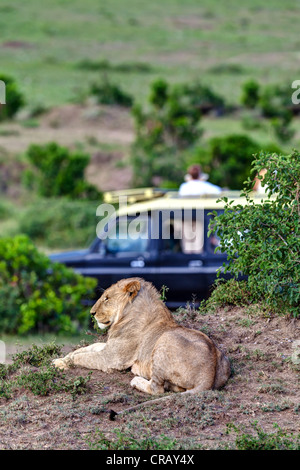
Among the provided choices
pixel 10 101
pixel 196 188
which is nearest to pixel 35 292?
pixel 196 188

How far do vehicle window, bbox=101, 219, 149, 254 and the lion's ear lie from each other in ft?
15.0

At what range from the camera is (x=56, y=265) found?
10.1 m

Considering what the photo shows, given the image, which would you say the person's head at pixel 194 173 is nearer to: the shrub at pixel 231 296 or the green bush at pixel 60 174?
the shrub at pixel 231 296

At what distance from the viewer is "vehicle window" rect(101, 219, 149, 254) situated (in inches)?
398

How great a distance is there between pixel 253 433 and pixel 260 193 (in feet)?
17.5

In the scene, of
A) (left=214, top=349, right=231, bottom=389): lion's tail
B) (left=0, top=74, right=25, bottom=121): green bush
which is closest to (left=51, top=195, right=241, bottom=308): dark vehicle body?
(left=214, top=349, right=231, bottom=389): lion's tail

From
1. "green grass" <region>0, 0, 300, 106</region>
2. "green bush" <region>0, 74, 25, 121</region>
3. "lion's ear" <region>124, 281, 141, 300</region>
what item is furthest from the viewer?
"green grass" <region>0, 0, 300, 106</region>

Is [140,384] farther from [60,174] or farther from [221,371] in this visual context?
[60,174]

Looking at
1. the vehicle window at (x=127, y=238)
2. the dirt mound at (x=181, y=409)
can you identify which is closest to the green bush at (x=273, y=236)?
the dirt mound at (x=181, y=409)

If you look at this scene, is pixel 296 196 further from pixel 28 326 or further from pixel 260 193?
pixel 28 326

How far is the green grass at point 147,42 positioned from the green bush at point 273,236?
33.3m

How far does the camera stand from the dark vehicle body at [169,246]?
9.87m

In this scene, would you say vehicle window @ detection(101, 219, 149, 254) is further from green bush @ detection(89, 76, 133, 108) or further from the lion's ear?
green bush @ detection(89, 76, 133, 108)

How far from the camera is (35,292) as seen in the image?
9.78m
